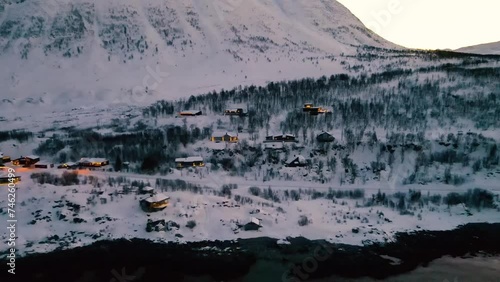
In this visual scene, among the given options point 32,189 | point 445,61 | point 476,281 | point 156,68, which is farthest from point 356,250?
point 156,68

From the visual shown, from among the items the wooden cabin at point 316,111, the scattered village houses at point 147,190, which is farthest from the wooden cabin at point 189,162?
the wooden cabin at point 316,111

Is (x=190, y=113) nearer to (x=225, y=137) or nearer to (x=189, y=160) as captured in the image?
(x=225, y=137)

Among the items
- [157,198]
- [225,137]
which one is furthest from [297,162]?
[157,198]

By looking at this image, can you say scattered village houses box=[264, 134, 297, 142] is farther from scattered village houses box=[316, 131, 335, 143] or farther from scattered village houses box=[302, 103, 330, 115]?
scattered village houses box=[302, 103, 330, 115]

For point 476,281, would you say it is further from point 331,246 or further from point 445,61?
point 445,61

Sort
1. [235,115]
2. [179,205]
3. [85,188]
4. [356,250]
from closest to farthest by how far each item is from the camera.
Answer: [356,250], [179,205], [85,188], [235,115]

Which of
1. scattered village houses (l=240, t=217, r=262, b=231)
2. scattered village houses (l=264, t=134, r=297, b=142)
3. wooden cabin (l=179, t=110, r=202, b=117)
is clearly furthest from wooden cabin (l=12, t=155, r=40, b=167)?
scattered village houses (l=240, t=217, r=262, b=231)
